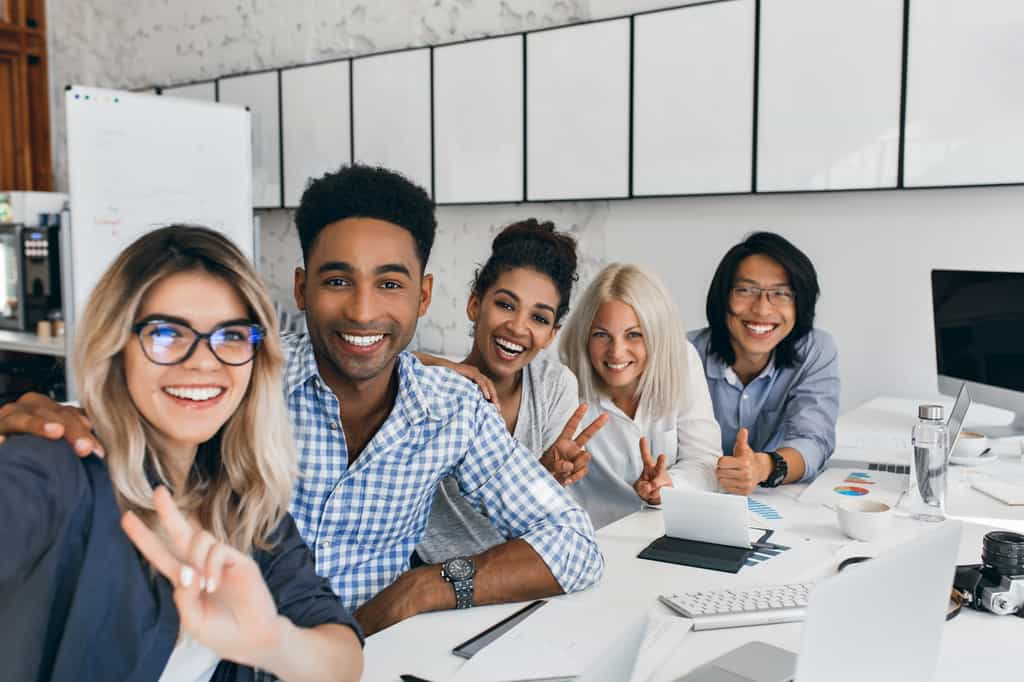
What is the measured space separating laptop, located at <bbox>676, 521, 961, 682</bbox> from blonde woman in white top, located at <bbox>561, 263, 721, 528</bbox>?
46.2 inches

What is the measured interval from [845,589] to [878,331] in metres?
2.69

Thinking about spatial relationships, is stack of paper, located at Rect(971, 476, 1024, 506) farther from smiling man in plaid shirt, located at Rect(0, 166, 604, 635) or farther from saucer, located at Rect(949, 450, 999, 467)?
smiling man in plaid shirt, located at Rect(0, 166, 604, 635)

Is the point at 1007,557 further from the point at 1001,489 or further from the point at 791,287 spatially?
the point at 791,287

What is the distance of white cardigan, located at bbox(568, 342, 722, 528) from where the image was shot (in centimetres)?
209

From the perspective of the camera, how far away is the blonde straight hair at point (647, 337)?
84.7 inches

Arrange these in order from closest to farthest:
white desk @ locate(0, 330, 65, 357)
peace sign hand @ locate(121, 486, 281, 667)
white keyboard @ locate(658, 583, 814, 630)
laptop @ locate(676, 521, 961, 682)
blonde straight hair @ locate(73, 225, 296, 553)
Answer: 1. laptop @ locate(676, 521, 961, 682)
2. peace sign hand @ locate(121, 486, 281, 667)
3. blonde straight hair @ locate(73, 225, 296, 553)
4. white keyboard @ locate(658, 583, 814, 630)
5. white desk @ locate(0, 330, 65, 357)

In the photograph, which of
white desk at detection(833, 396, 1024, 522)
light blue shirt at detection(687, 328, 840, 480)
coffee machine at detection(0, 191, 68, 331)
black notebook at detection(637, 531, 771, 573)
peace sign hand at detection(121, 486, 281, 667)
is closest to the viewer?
peace sign hand at detection(121, 486, 281, 667)

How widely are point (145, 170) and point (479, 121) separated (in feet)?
4.88

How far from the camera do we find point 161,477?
1.06m

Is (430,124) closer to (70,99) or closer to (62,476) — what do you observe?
(70,99)

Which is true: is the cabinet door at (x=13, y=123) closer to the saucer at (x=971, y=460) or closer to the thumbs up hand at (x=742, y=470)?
the thumbs up hand at (x=742, y=470)

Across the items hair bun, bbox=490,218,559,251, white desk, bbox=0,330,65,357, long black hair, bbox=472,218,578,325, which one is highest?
hair bun, bbox=490,218,559,251

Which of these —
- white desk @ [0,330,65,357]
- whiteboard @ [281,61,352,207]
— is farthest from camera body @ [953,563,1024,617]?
white desk @ [0,330,65,357]

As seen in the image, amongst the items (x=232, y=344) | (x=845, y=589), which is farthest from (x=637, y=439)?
(x=845, y=589)
